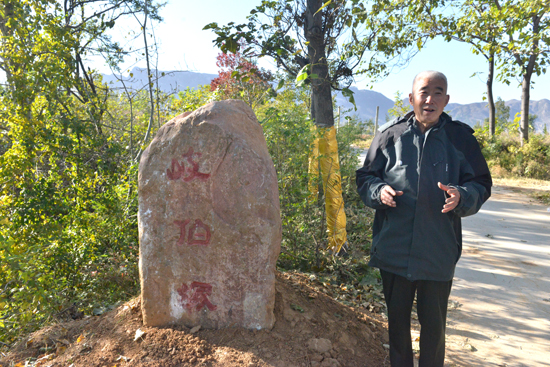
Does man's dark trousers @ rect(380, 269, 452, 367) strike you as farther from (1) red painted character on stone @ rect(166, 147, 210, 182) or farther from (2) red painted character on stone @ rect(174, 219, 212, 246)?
(1) red painted character on stone @ rect(166, 147, 210, 182)

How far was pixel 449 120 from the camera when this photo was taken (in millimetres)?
2076

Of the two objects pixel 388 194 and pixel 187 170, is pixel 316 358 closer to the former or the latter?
pixel 388 194

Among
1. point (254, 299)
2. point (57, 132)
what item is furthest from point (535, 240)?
point (57, 132)

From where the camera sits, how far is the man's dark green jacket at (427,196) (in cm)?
195

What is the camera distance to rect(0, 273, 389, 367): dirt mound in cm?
234

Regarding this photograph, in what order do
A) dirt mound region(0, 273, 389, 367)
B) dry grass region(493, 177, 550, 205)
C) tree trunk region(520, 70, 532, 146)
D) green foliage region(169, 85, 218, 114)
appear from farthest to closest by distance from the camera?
tree trunk region(520, 70, 532, 146) < dry grass region(493, 177, 550, 205) < green foliage region(169, 85, 218, 114) < dirt mound region(0, 273, 389, 367)

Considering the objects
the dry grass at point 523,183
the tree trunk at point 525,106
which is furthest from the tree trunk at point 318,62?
the tree trunk at point 525,106

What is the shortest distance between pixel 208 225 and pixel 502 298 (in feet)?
11.4

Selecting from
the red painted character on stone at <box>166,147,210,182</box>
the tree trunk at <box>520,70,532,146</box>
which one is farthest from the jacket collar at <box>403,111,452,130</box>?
the tree trunk at <box>520,70,532,146</box>

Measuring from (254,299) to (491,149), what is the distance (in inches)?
521

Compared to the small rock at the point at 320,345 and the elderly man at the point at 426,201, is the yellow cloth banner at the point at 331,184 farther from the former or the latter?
the elderly man at the point at 426,201

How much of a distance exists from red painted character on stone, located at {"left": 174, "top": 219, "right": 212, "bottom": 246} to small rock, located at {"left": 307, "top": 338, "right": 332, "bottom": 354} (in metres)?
1.04

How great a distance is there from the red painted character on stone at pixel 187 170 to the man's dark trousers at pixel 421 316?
56.7 inches

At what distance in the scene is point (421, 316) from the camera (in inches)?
82.3
